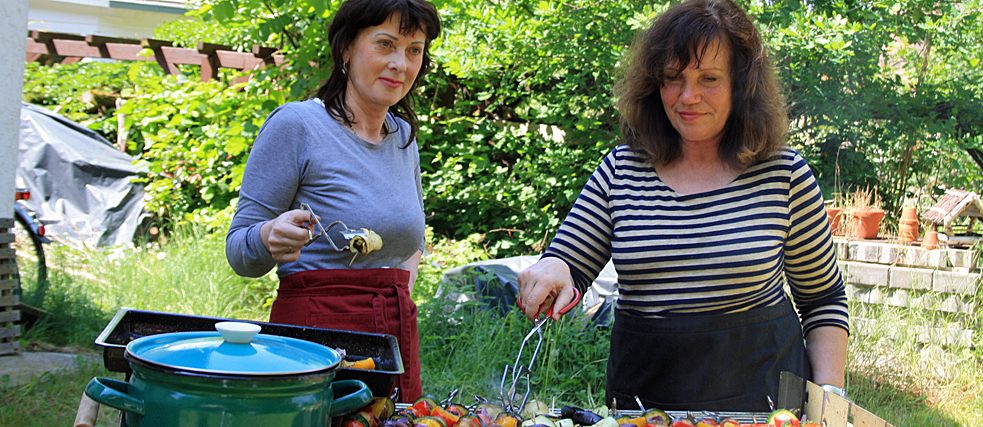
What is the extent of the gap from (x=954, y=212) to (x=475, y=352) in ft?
10.6

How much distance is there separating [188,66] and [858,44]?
234 inches

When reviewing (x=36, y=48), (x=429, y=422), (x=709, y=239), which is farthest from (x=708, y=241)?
(x=36, y=48)

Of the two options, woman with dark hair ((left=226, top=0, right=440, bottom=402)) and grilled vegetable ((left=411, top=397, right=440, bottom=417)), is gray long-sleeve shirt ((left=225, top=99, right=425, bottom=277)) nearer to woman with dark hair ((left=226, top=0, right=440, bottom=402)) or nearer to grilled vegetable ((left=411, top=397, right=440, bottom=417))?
woman with dark hair ((left=226, top=0, right=440, bottom=402))

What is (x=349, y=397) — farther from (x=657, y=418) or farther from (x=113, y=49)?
(x=113, y=49)

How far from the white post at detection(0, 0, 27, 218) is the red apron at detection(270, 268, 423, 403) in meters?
3.82

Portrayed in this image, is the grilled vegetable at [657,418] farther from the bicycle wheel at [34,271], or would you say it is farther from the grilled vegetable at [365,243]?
the bicycle wheel at [34,271]

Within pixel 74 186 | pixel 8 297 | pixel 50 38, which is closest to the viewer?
pixel 8 297

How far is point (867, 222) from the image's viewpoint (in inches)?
223

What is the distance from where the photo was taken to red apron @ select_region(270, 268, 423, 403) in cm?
199

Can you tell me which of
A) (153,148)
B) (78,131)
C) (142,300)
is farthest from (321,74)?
(78,131)

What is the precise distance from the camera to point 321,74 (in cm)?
561

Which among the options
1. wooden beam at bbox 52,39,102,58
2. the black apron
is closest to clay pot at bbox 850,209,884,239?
the black apron

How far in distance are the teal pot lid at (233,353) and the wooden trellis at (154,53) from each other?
5.66 meters

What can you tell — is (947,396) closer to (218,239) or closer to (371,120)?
(371,120)
